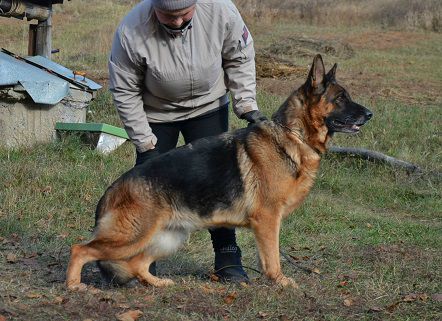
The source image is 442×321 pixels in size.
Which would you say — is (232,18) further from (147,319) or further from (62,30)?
(62,30)

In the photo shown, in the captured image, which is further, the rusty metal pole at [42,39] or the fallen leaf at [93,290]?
the rusty metal pole at [42,39]

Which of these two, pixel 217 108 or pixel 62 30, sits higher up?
pixel 217 108

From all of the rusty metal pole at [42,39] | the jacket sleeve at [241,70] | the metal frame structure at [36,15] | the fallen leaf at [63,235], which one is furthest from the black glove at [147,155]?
the rusty metal pole at [42,39]

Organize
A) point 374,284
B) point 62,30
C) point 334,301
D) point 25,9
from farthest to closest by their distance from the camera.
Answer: point 62,30, point 25,9, point 374,284, point 334,301

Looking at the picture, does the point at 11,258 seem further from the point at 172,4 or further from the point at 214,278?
the point at 172,4

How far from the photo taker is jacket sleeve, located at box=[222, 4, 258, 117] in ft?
18.1

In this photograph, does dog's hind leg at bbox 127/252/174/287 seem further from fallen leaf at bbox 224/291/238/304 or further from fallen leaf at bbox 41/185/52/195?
fallen leaf at bbox 41/185/52/195

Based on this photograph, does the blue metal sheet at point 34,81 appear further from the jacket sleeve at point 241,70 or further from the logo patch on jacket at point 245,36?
the logo patch on jacket at point 245,36

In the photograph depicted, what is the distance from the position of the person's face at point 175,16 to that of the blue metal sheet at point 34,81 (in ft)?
18.0

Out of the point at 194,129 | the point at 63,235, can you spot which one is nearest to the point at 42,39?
the point at 63,235

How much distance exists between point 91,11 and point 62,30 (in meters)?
4.09

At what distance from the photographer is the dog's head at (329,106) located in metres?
5.46

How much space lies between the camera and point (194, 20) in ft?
17.4

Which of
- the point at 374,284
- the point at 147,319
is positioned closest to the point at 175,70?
the point at 147,319
